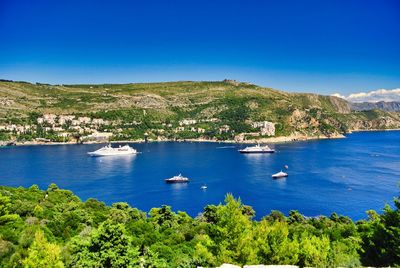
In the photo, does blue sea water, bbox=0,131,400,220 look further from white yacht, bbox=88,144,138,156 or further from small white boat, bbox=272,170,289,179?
white yacht, bbox=88,144,138,156

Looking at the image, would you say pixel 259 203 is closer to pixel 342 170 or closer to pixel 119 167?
pixel 342 170

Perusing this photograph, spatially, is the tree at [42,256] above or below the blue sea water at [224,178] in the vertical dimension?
above

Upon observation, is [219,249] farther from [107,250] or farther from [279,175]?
[279,175]

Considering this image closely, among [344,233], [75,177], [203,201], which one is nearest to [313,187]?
[203,201]

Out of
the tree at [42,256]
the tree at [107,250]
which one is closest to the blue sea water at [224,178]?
the tree at [107,250]

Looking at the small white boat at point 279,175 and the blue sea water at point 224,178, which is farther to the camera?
the small white boat at point 279,175

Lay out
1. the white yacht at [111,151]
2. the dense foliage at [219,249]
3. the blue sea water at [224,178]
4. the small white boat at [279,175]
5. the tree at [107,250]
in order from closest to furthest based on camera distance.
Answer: the tree at [107,250] → the dense foliage at [219,249] → the blue sea water at [224,178] → the small white boat at [279,175] → the white yacht at [111,151]

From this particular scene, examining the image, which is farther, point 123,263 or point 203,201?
point 203,201

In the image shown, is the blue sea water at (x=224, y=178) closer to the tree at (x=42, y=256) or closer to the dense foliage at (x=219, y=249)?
the dense foliage at (x=219, y=249)

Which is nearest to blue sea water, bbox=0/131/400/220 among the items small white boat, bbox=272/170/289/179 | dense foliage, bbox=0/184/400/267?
small white boat, bbox=272/170/289/179
